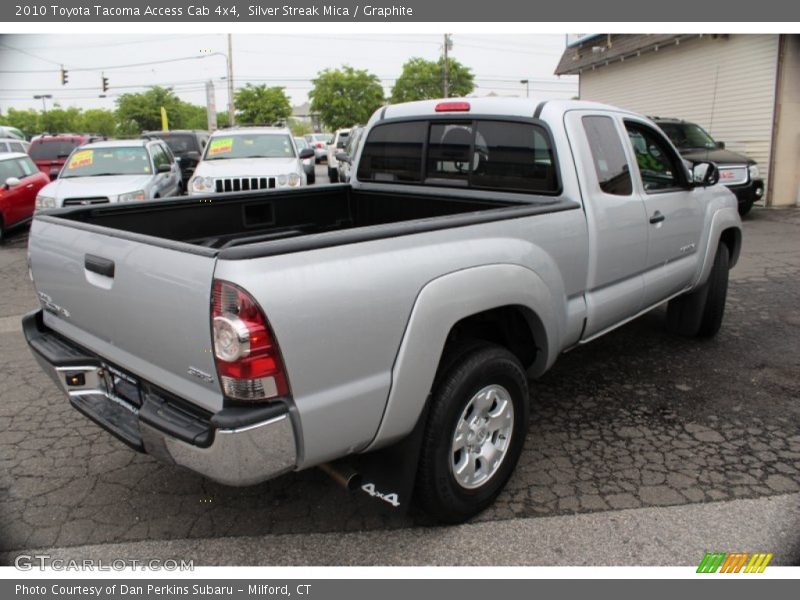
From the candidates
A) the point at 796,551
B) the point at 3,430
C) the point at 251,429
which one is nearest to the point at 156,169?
the point at 3,430

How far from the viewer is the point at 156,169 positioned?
1062 centimetres

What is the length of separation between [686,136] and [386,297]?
11615mm

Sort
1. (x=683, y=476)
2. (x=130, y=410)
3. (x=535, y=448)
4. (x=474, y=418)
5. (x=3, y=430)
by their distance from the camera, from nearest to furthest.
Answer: (x=130, y=410) → (x=474, y=418) → (x=683, y=476) → (x=535, y=448) → (x=3, y=430)

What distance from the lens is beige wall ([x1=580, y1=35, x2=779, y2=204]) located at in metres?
13.1

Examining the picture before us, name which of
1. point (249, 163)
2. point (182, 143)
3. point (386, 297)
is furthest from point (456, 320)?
point (182, 143)

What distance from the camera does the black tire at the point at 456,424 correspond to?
263 centimetres

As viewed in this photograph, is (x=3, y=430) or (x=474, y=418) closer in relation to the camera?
(x=474, y=418)

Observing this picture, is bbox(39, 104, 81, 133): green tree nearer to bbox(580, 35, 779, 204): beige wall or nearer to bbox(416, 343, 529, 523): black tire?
bbox(580, 35, 779, 204): beige wall

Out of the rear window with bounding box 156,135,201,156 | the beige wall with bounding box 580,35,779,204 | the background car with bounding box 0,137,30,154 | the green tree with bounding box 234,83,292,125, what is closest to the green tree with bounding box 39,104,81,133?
the green tree with bounding box 234,83,292,125

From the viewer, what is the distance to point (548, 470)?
3408 millimetres

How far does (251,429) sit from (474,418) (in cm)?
114

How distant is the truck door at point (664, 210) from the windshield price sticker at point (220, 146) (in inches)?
336

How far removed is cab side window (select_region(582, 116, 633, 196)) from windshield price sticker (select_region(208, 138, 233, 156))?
8.72 metres

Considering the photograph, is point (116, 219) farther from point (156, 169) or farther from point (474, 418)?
point (156, 169)
